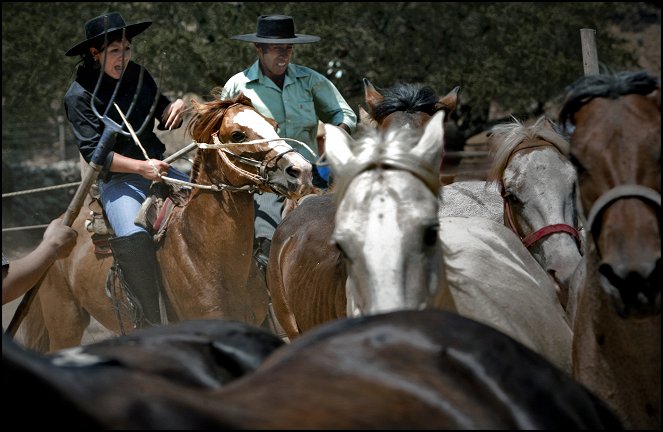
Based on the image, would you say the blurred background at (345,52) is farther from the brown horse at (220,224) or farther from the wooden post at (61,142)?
the brown horse at (220,224)

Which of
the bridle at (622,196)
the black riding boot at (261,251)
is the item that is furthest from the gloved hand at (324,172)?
the bridle at (622,196)

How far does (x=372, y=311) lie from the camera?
10.1 feet

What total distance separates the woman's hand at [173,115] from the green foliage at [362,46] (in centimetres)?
806

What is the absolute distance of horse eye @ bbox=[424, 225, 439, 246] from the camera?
322 centimetres

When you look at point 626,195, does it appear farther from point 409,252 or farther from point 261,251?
point 261,251

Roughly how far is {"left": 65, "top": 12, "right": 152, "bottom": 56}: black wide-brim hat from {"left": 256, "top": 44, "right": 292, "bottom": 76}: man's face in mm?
755

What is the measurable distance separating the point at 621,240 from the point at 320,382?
1006 millimetres

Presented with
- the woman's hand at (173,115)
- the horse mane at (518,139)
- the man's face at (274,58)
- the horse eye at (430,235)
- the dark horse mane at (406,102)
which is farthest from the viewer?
the man's face at (274,58)

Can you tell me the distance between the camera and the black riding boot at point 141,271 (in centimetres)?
637

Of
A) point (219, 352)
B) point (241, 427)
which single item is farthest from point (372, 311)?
point (241, 427)

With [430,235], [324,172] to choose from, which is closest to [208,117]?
[324,172]

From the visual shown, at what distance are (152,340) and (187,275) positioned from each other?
12.4 feet

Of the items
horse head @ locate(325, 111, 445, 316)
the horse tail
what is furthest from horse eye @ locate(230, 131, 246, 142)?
horse head @ locate(325, 111, 445, 316)

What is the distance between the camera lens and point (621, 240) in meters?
2.84
